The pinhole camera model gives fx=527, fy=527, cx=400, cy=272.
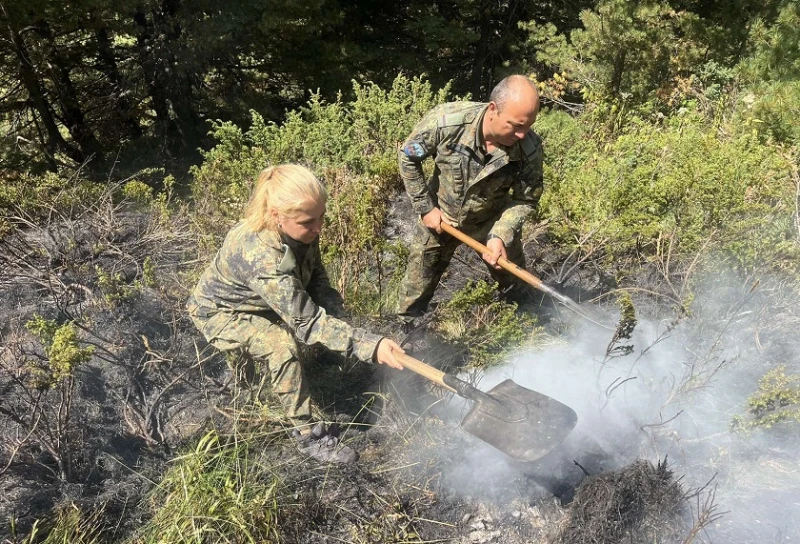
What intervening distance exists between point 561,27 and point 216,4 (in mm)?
5831

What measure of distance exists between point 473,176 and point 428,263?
2.24 ft

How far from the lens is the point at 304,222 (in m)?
2.48

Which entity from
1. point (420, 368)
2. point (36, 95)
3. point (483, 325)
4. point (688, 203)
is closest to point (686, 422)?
point (483, 325)

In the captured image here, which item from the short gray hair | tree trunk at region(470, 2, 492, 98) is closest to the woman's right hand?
the short gray hair

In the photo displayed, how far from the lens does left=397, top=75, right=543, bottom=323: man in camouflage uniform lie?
3152mm

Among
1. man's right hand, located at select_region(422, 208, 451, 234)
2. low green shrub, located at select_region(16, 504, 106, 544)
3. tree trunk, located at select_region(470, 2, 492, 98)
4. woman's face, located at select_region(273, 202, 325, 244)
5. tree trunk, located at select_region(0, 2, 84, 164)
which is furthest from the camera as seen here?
tree trunk, located at select_region(470, 2, 492, 98)

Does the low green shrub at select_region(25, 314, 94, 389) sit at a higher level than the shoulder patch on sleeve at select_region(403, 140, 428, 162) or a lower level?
lower

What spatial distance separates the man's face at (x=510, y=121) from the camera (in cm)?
282

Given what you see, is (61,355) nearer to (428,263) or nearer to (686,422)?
(428,263)

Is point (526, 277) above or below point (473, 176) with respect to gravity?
below

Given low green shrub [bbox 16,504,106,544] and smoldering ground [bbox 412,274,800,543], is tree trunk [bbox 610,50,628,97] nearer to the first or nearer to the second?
smoldering ground [bbox 412,274,800,543]

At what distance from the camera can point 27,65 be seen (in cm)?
596

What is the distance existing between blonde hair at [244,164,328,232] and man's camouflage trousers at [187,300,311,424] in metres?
0.58

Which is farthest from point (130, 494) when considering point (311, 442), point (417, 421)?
point (417, 421)
